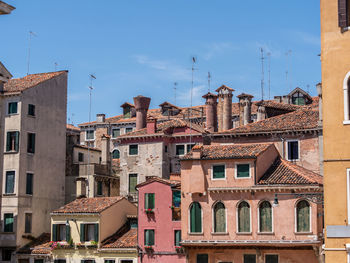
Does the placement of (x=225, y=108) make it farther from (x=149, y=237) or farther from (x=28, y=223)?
(x=28, y=223)

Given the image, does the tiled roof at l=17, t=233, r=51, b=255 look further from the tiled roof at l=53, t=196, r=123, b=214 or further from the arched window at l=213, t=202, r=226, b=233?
the arched window at l=213, t=202, r=226, b=233

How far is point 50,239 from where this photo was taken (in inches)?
1965

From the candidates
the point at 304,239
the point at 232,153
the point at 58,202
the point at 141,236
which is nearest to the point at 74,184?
the point at 58,202

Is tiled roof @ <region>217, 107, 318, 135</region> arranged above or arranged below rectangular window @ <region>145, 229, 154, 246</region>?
above

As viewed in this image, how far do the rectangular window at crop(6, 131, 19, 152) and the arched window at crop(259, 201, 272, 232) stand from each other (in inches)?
772

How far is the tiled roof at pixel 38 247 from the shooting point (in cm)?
4841

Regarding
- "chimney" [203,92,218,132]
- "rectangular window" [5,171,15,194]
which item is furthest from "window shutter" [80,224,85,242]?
"chimney" [203,92,218,132]

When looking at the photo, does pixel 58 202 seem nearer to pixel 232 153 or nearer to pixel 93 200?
pixel 93 200

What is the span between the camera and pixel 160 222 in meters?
44.3

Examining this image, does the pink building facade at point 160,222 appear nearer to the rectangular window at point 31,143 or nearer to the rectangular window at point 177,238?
the rectangular window at point 177,238

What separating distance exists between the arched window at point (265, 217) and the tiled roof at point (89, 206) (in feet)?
39.3

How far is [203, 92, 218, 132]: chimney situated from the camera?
53688mm

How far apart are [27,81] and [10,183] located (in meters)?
8.31

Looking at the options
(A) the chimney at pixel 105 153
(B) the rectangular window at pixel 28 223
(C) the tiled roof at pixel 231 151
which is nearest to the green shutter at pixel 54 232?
(B) the rectangular window at pixel 28 223
